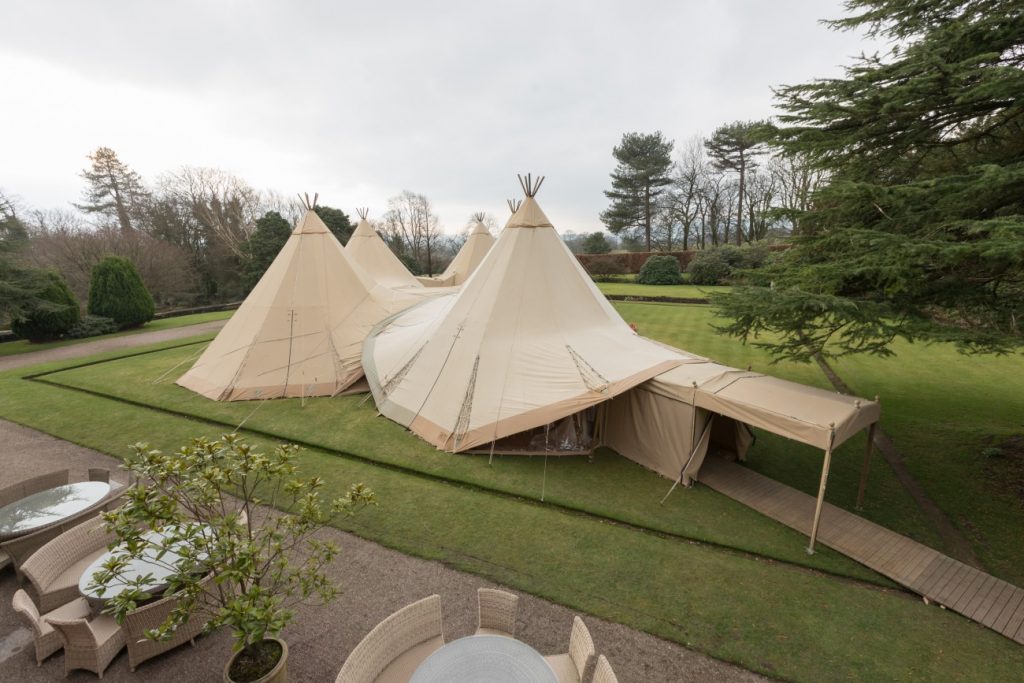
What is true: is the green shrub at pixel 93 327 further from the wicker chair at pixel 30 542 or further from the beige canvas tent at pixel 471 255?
the wicker chair at pixel 30 542

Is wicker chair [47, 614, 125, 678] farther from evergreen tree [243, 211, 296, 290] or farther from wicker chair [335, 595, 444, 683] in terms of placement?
evergreen tree [243, 211, 296, 290]

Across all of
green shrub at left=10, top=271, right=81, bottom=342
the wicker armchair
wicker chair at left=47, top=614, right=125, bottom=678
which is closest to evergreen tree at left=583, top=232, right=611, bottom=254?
green shrub at left=10, top=271, right=81, bottom=342

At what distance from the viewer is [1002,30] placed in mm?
4219

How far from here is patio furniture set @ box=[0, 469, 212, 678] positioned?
3621 mm

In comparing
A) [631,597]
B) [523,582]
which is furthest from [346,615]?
[631,597]

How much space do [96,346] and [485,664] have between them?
20938 millimetres

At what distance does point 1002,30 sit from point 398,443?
371 inches

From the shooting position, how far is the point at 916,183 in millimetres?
4383

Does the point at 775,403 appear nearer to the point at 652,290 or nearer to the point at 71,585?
the point at 71,585

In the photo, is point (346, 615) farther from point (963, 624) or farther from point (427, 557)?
point (963, 624)

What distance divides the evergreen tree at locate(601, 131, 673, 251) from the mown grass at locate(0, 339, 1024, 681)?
34.7 metres

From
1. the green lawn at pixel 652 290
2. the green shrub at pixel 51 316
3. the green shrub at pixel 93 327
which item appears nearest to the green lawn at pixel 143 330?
the green shrub at pixel 93 327

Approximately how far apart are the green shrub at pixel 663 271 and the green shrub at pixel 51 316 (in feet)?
100

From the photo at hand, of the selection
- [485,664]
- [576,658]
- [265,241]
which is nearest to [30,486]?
[485,664]
